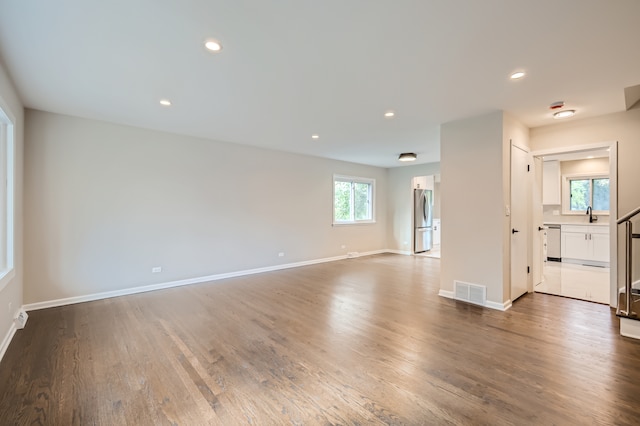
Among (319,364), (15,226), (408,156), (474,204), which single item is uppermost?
(408,156)

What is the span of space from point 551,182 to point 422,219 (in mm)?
3148

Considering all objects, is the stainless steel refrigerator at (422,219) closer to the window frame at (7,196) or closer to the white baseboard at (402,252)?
the white baseboard at (402,252)

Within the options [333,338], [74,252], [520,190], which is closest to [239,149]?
[74,252]

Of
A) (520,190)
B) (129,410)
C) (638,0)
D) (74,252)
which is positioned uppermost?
(638,0)

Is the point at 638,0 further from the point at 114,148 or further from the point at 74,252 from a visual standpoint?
the point at 74,252

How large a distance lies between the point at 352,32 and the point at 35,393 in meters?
3.42

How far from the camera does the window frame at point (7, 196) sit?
9.43 feet

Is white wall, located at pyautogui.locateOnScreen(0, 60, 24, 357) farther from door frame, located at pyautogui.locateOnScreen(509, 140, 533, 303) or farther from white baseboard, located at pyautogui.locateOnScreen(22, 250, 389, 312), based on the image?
door frame, located at pyautogui.locateOnScreen(509, 140, 533, 303)

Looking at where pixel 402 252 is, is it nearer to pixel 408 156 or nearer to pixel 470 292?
pixel 408 156

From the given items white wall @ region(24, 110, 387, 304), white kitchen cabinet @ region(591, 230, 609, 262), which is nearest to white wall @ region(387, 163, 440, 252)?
white wall @ region(24, 110, 387, 304)

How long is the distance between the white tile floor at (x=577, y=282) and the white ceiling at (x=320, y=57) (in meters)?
2.58

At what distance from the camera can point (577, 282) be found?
4.90 m

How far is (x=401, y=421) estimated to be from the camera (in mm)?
1707

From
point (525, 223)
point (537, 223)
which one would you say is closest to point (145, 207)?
point (525, 223)
